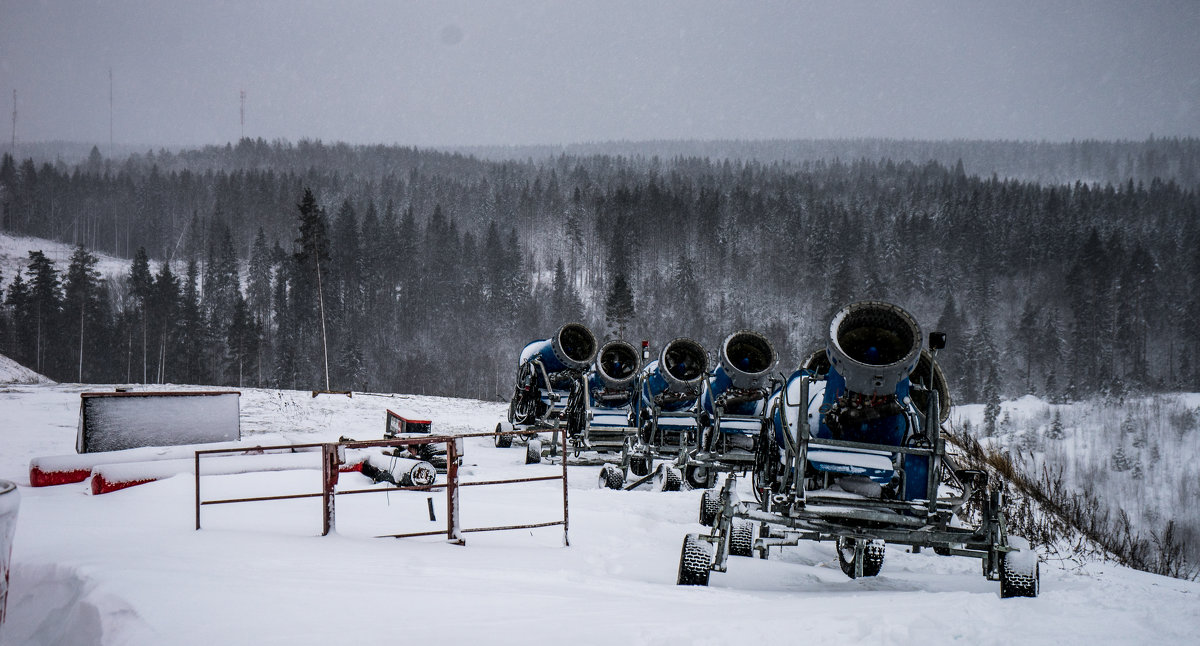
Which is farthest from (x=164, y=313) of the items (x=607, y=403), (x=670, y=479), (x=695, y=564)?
(x=695, y=564)

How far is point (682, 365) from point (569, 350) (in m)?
Answer: 4.85

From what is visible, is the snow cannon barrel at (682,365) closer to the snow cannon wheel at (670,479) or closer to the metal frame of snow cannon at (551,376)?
the snow cannon wheel at (670,479)

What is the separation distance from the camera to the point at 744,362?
48.1 ft

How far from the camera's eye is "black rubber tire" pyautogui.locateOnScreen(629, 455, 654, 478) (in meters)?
15.6

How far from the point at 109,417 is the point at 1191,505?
43826 millimetres

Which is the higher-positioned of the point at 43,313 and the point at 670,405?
the point at 43,313

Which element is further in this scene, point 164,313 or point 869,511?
point 164,313

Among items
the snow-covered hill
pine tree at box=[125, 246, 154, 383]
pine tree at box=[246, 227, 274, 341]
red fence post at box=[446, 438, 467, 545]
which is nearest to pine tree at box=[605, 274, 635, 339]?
the snow-covered hill

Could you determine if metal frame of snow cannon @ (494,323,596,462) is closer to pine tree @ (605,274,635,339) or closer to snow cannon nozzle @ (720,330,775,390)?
snow cannon nozzle @ (720,330,775,390)

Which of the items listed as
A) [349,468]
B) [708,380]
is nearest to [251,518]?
[349,468]

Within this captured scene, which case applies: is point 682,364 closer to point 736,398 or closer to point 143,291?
point 736,398

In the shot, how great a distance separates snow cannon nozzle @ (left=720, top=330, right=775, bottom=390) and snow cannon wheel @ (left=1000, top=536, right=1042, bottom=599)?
826 cm

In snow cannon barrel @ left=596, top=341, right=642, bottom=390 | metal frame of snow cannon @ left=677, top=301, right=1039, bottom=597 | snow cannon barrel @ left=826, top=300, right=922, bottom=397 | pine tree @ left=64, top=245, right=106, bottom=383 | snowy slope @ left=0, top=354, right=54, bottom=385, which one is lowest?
snowy slope @ left=0, top=354, right=54, bottom=385

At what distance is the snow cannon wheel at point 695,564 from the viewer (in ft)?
22.0
